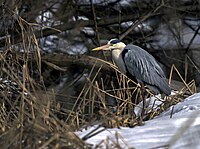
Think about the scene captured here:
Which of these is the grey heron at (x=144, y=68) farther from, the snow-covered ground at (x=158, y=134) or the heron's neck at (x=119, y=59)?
the snow-covered ground at (x=158, y=134)

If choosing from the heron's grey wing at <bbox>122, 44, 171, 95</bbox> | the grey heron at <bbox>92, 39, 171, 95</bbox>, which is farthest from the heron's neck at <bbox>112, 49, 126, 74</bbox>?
the heron's grey wing at <bbox>122, 44, 171, 95</bbox>

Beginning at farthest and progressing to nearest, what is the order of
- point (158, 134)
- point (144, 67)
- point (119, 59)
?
point (119, 59), point (144, 67), point (158, 134)

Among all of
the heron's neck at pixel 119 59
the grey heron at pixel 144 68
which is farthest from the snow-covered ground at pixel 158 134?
the heron's neck at pixel 119 59

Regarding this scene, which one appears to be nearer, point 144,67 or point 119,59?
point 144,67

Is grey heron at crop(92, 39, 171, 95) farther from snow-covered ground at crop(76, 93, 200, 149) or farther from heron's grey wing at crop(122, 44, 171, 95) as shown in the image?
snow-covered ground at crop(76, 93, 200, 149)

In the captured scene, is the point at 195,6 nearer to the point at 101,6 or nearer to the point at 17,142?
the point at 101,6

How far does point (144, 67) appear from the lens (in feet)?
16.9

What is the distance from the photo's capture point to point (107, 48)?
5.61 m

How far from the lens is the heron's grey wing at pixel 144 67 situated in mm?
5141

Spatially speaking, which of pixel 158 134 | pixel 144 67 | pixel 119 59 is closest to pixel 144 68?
pixel 144 67

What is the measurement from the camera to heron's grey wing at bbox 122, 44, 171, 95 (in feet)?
16.9

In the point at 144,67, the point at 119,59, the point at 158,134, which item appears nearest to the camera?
the point at 158,134

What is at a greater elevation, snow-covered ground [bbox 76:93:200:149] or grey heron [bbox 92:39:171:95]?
snow-covered ground [bbox 76:93:200:149]

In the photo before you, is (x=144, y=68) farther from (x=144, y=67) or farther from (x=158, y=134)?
(x=158, y=134)
